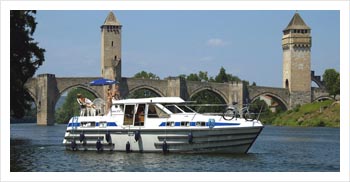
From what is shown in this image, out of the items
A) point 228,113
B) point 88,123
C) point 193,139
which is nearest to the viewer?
point 193,139

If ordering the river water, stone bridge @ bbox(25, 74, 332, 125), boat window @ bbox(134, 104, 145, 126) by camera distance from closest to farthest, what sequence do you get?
the river water
boat window @ bbox(134, 104, 145, 126)
stone bridge @ bbox(25, 74, 332, 125)

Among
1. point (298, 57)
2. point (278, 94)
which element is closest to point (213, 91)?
Result: point (278, 94)

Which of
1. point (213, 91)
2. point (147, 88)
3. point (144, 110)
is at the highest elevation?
point (147, 88)

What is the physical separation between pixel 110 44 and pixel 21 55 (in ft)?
217

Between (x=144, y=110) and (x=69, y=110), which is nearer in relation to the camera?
(x=144, y=110)

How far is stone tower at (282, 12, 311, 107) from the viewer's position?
395 ft

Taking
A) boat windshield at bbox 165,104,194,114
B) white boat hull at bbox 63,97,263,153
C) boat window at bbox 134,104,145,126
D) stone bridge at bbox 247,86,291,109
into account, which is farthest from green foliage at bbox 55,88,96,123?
boat window at bbox 134,104,145,126

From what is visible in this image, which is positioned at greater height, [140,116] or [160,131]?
[140,116]

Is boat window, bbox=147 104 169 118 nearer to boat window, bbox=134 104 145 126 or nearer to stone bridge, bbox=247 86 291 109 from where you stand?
boat window, bbox=134 104 145 126

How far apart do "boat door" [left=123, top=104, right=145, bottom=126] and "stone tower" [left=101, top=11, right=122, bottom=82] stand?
70.9 meters

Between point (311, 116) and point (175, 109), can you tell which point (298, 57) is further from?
point (175, 109)

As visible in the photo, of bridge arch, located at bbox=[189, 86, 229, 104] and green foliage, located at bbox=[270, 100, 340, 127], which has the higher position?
bridge arch, located at bbox=[189, 86, 229, 104]

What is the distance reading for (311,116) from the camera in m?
95.8

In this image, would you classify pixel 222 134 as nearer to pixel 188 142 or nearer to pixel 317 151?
pixel 188 142
